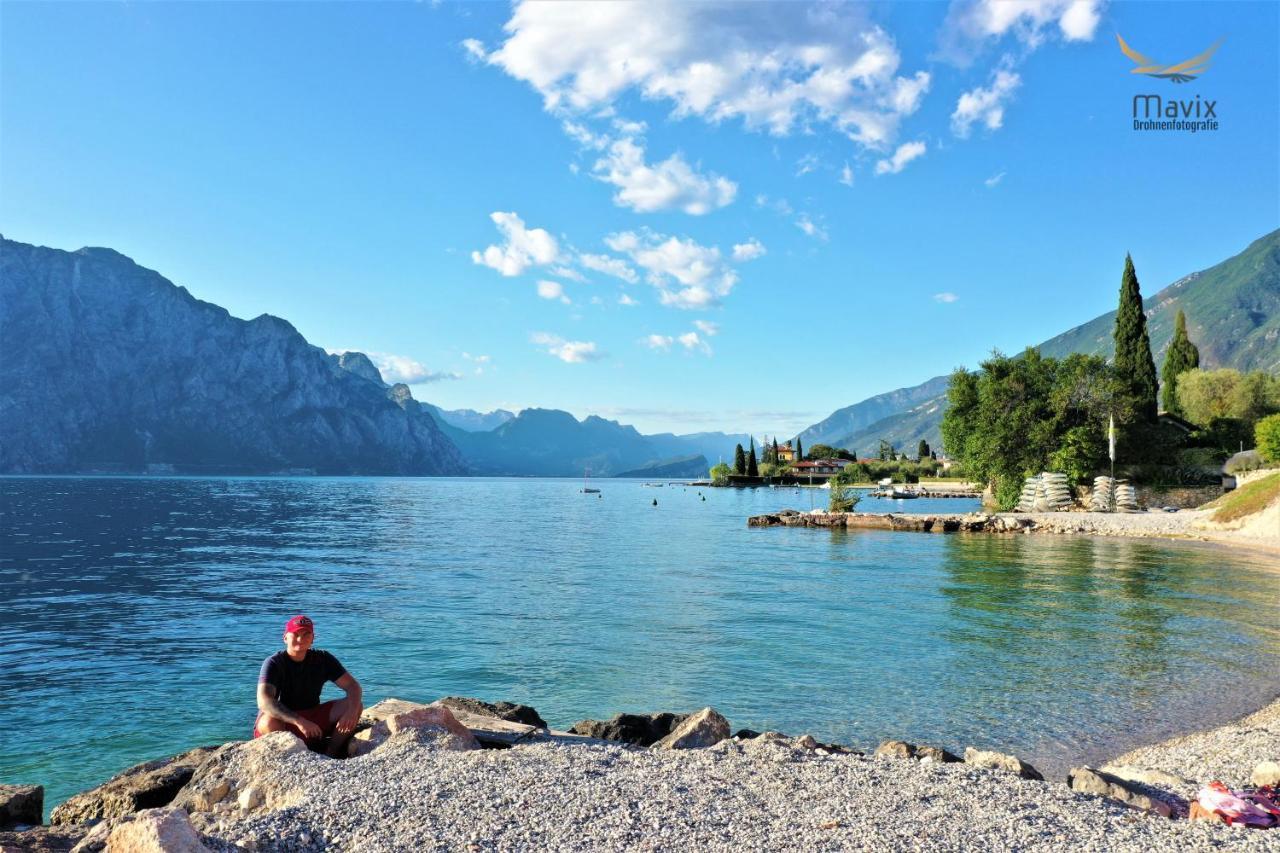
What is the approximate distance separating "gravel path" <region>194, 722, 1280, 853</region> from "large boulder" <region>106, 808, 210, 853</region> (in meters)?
0.62

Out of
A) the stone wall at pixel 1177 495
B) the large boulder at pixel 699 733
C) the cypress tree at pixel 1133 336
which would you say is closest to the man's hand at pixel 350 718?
the large boulder at pixel 699 733

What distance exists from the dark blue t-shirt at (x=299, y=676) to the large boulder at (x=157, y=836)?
3.84 m

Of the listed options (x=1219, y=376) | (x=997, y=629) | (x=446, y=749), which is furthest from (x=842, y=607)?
(x=1219, y=376)

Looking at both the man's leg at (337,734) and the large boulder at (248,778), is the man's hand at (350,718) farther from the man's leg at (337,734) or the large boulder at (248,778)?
the large boulder at (248,778)

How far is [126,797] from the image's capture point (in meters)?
9.27

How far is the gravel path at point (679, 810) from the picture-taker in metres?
7.10

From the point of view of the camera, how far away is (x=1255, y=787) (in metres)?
10.1

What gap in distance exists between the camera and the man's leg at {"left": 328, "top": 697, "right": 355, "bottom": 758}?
10367 mm

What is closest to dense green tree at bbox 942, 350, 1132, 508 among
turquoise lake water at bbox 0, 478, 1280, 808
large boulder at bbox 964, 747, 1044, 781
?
turquoise lake water at bbox 0, 478, 1280, 808

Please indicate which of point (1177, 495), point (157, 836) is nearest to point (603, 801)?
point (157, 836)

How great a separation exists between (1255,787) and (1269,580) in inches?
1168

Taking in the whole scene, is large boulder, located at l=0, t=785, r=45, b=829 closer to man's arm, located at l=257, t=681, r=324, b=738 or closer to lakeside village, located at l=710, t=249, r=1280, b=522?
man's arm, located at l=257, t=681, r=324, b=738

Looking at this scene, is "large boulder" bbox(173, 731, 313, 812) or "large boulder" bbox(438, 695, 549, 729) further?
"large boulder" bbox(438, 695, 549, 729)

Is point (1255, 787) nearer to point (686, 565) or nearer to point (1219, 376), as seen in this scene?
point (686, 565)
